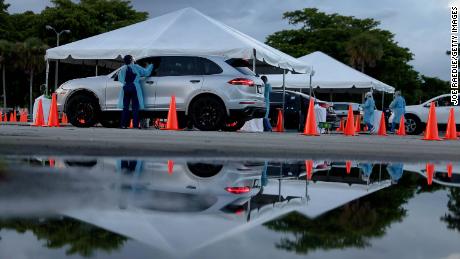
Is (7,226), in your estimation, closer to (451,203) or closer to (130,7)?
(451,203)

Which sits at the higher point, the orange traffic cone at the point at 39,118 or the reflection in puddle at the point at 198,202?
the orange traffic cone at the point at 39,118

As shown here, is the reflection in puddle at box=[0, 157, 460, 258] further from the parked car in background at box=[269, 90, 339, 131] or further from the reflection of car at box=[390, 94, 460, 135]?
the reflection of car at box=[390, 94, 460, 135]

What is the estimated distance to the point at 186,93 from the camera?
15.1 meters

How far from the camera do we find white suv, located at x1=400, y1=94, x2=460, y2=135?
24766mm

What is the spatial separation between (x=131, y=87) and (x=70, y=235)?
39.9ft

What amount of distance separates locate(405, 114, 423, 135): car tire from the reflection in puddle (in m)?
19.1

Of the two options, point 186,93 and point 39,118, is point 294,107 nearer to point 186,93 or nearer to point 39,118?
point 186,93

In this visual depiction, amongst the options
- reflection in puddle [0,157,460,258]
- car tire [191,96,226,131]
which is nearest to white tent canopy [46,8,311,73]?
car tire [191,96,226,131]

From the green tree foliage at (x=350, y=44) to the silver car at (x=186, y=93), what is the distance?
47.2m

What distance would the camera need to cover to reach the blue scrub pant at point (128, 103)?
14.9 m

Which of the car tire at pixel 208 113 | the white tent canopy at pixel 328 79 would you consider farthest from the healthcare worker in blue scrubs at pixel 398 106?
the car tire at pixel 208 113

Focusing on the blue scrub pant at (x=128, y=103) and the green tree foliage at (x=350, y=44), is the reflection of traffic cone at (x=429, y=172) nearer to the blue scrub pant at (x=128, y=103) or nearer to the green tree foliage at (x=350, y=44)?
the blue scrub pant at (x=128, y=103)

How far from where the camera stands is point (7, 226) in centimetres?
309

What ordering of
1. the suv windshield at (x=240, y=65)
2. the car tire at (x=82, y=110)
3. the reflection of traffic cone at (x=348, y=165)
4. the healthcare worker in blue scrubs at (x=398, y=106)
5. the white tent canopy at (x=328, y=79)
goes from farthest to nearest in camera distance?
the white tent canopy at (x=328, y=79)
the healthcare worker in blue scrubs at (x=398, y=106)
the car tire at (x=82, y=110)
the suv windshield at (x=240, y=65)
the reflection of traffic cone at (x=348, y=165)
